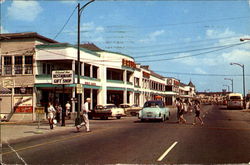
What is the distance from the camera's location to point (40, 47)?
3372 centimetres

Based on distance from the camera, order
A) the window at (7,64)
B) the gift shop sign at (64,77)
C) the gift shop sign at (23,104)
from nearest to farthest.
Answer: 1. the gift shop sign at (64,77)
2. the gift shop sign at (23,104)
3. the window at (7,64)

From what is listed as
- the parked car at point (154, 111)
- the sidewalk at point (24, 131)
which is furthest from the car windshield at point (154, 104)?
the sidewalk at point (24, 131)

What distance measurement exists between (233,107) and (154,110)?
4012 cm

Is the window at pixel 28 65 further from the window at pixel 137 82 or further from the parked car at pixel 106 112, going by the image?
the window at pixel 137 82

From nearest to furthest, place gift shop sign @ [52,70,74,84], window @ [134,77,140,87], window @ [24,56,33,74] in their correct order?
gift shop sign @ [52,70,74,84]
window @ [24,56,33,74]
window @ [134,77,140,87]

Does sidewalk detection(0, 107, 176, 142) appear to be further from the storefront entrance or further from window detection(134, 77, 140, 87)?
window detection(134, 77, 140, 87)

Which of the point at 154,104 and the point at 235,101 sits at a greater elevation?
the point at 154,104

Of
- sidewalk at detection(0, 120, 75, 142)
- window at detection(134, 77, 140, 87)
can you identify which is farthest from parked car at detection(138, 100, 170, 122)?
window at detection(134, 77, 140, 87)

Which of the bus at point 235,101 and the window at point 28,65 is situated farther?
the bus at point 235,101

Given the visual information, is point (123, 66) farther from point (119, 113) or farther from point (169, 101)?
point (169, 101)

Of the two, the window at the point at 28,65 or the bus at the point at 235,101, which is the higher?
the window at the point at 28,65

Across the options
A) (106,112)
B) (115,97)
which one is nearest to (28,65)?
(106,112)

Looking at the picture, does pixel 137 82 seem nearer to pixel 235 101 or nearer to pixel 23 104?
pixel 235 101

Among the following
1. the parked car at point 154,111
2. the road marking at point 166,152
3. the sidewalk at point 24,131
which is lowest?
the sidewalk at point 24,131
